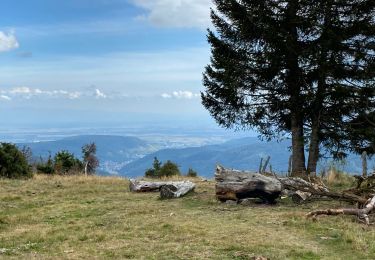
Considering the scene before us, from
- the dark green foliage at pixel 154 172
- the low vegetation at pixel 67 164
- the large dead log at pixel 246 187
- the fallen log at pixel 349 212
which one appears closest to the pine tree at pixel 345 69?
the large dead log at pixel 246 187

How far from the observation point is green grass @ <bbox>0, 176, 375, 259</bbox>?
9672mm

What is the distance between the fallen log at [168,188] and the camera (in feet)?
60.3

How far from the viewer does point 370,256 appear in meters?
9.33

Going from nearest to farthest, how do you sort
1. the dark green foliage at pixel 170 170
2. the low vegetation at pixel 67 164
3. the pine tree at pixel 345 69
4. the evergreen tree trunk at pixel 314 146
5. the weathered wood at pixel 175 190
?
the weathered wood at pixel 175 190, the pine tree at pixel 345 69, the evergreen tree trunk at pixel 314 146, the low vegetation at pixel 67 164, the dark green foliage at pixel 170 170

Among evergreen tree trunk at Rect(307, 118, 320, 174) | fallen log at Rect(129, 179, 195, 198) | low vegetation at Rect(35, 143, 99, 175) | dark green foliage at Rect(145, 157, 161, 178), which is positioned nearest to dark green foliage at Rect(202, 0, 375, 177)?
evergreen tree trunk at Rect(307, 118, 320, 174)

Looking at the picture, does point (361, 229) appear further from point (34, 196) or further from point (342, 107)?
point (34, 196)

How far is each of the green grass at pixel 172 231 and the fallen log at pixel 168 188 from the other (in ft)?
2.00

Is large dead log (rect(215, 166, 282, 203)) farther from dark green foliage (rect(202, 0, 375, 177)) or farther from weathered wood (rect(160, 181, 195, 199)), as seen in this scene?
dark green foliage (rect(202, 0, 375, 177))

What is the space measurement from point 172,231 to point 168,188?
698 centimetres

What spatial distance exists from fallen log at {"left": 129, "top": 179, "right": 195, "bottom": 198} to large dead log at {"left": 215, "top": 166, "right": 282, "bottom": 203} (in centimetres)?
213

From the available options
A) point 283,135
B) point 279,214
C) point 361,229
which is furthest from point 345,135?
point 361,229

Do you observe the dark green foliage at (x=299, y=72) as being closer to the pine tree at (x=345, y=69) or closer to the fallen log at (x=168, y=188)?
the pine tree at (x=345, y=69)

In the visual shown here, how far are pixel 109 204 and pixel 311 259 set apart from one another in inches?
382

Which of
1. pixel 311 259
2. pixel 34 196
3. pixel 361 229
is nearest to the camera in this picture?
pixel 311 259
